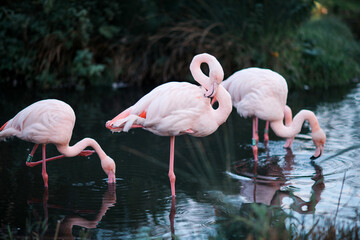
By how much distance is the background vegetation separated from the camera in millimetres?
10234

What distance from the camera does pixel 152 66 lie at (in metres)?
11.2

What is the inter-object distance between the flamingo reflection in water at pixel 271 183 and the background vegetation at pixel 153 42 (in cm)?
491

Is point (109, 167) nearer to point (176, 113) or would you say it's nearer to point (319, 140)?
point (176, 113)

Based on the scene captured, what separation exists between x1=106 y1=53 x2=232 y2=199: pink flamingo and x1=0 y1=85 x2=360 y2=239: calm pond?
1.66 ft

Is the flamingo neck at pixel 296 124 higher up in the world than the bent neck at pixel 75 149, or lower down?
higher up

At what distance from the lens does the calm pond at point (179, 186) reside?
12.8 feet

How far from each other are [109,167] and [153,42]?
20.5 ft

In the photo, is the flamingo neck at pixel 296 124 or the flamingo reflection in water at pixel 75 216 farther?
the flamingo neck at pixel 296 124

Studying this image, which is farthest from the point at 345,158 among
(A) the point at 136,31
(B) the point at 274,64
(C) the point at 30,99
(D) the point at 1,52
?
(D) the point at 1,52

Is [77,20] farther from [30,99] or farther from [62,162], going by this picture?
[62,162]

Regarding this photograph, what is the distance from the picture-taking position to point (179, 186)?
4.96 metres

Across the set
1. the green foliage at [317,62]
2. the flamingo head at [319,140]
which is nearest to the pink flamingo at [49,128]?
the flamingo head at [319,140]

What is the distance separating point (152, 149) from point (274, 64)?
15.5 feet

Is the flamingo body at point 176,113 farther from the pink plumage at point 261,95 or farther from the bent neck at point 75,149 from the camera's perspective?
the pink plumage at point 261,95
